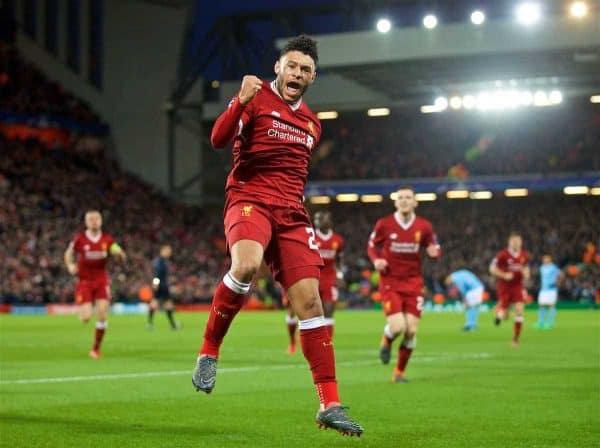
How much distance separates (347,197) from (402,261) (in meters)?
44.9

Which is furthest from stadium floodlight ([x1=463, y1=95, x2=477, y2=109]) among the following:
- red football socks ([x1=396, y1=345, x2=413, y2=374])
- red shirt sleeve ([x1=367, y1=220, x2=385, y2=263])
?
red football socks ([x1=396, y1=345, x2=413, y2=374])

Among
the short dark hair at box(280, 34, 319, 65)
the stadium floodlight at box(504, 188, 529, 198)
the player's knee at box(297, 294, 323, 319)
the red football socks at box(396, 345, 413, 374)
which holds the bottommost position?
the red football socks at box(396, 345, 413, 374)

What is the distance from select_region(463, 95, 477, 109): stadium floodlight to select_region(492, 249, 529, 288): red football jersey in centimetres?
2748

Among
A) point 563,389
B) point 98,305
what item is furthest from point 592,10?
point 563,389

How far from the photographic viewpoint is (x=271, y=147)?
743 centimetres

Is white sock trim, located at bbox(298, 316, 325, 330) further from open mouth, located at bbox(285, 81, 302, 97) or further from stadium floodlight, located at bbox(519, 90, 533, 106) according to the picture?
stadium floodlight, located at bbox(519, 90, 533, 106)

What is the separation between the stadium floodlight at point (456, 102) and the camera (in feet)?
168

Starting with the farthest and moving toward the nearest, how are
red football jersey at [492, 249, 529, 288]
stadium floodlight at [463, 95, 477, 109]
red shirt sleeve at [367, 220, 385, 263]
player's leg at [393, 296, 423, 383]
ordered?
stadium floodlight at [463, 95, 477, 109] → red football jersey at [492, 249, 529, 288] → red shirt sleeve at [367, 220, 385, 263] → player's leg at [393, 296, 423, 383]

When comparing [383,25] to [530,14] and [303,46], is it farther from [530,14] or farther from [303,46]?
[303,46]

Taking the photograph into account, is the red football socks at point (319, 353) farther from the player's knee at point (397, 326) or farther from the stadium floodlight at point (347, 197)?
the stadium floodlight at point (347, 197)

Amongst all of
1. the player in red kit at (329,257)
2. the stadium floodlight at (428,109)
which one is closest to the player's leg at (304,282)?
the player in red kit at (329,257)

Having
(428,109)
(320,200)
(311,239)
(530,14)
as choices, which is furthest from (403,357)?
(320,200)

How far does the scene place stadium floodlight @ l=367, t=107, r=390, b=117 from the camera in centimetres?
5569

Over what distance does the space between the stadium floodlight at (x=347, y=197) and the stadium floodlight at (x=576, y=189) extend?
1093 cm
